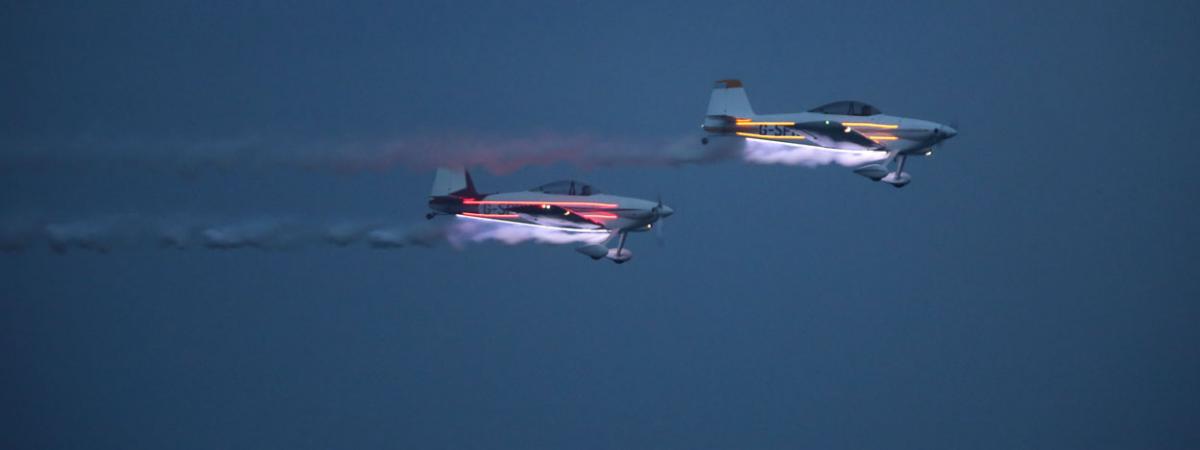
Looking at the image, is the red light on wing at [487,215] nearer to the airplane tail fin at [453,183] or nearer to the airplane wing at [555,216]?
the airplane wing at [555,216]

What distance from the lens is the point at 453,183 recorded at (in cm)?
5725

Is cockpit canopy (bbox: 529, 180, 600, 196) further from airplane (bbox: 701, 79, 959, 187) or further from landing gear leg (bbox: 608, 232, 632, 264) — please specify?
airplane (bbox: 701, 79, 959, 187)

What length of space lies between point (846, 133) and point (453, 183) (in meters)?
12.7

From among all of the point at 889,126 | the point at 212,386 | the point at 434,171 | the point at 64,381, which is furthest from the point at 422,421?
the point at 889,126

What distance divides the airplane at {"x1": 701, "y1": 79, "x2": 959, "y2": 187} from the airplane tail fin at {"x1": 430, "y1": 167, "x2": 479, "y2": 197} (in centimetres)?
771

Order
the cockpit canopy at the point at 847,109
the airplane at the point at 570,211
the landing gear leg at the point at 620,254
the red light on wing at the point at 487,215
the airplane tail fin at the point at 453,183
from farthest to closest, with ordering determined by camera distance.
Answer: the airplane tail fin at the point at 453,183 < the red light on wing at the point at 487,215 < the cockpit canopy at the point at 847,109 < the landing gear leg at the point at 620,254 < the airplane at the point at 570,211

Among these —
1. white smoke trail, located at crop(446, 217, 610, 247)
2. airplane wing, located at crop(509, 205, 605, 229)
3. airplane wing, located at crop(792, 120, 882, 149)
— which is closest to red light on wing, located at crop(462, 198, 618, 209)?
airplane wing, located at crop(509, 205, 605, 229)

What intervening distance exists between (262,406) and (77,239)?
44.8 meters

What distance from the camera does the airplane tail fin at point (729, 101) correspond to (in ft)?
188

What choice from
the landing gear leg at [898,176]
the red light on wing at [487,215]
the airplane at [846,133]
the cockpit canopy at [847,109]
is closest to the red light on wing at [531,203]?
the red light on wing at [487,215]

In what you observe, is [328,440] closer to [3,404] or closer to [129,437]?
[129,437]

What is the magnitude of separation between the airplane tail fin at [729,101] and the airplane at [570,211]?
14.5 ft

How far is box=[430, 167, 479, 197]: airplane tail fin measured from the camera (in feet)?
187

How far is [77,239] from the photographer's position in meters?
55.0
